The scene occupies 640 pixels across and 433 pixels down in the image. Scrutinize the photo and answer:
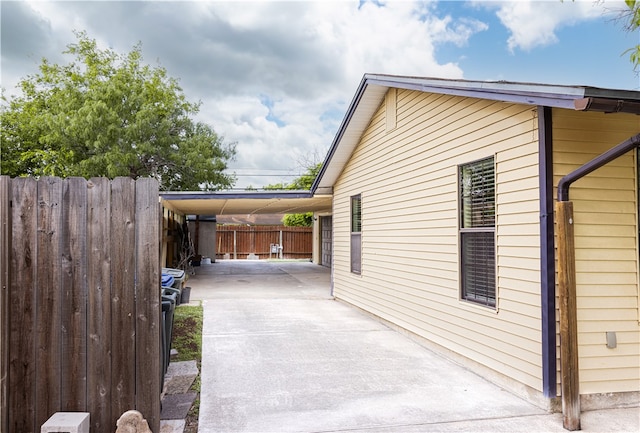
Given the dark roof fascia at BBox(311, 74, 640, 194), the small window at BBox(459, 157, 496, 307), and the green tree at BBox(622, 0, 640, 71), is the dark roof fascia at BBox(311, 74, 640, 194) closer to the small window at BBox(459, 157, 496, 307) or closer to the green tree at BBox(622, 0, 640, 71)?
the green tree at BBox(622, 0, 640, 71)

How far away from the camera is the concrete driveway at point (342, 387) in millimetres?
3471

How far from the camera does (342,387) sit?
4.33 metres

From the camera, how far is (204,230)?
70.6ft

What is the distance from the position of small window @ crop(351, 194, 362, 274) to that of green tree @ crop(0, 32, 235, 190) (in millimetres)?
13990

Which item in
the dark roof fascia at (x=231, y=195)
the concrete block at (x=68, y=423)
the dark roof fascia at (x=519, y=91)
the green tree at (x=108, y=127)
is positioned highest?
the green tree at (x=108, y=127)

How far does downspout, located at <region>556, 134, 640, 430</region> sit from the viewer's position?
336cm

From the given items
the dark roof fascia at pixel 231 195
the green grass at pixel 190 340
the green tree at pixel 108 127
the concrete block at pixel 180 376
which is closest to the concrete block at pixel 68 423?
the green grass at pixel 190 340

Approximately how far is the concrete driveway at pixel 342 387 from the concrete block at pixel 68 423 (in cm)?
89

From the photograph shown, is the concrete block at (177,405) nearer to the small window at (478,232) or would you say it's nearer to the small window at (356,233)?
the small window at (478,232)

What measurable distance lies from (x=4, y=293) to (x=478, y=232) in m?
4.28

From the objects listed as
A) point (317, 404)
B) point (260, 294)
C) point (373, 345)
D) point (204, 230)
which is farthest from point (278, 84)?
point (317, 404)

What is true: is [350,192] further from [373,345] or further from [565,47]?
[565,47]

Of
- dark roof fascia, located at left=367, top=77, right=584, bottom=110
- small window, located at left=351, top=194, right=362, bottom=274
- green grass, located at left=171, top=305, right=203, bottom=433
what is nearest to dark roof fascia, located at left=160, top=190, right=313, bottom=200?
small window, located at left=351, top=194, right=362, bottom=274

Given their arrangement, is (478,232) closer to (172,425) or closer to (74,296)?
(172,425)
